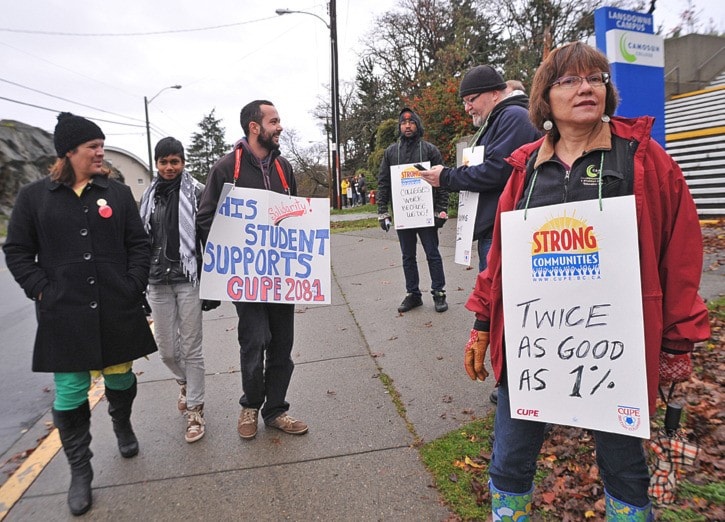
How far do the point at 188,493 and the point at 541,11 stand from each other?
26.8 metres

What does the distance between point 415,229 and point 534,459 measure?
374 centimetres

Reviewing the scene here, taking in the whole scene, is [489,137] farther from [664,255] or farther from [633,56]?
[633,56]

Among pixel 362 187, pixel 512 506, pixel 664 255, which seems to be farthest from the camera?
pixel 362 187

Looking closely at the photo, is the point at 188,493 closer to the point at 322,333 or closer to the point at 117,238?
the point at 117,238

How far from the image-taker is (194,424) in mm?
3379

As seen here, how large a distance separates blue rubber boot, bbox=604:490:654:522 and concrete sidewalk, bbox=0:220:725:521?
34.6 inches

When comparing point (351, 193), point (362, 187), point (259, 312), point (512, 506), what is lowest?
point (512, 506)

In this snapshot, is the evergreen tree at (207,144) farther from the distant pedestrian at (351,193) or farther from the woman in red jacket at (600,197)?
the woman in red jacket at (600,197)

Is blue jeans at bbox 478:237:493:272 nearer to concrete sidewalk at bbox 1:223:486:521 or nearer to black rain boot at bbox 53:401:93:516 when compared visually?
concrete sidewalk at bbox 1:223:486:521

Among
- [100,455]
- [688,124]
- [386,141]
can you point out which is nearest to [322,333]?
[100,455]

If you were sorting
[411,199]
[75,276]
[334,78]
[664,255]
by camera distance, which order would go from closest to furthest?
[664,255], [75,276], [411,199], [334,78]

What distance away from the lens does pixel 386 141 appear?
19.0 meters

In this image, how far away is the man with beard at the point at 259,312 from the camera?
316cm

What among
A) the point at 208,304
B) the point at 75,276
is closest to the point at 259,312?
the point at 208,304
